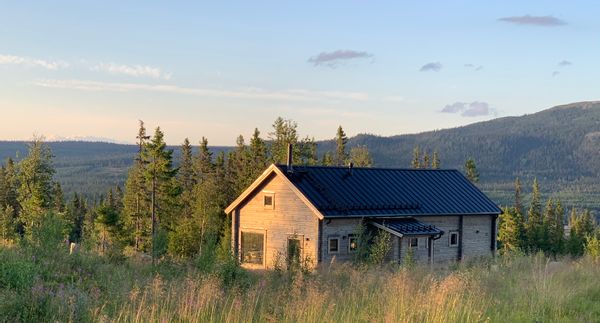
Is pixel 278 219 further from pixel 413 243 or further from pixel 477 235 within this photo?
pixel 477 235

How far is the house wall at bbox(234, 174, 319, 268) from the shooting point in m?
29.9

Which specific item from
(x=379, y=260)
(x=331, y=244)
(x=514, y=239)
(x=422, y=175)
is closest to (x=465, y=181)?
(x=422, y=175)

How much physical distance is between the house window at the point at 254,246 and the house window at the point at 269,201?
5.02 feet

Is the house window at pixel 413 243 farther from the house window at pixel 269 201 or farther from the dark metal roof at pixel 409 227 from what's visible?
the house window at pixel 269 201

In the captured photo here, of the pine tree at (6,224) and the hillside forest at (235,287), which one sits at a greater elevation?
the hillside forest at (235,287)

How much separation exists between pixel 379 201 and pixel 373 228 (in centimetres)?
161

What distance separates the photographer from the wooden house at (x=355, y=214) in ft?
97.7

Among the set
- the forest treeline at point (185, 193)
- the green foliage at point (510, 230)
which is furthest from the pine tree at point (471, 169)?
the green foliage at point (510, 230)

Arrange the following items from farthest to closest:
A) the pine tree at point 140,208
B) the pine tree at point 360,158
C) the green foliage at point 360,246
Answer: the pine tree at point 360,158 → the pine tree at point 140,208 → the green foliage at point 360,246

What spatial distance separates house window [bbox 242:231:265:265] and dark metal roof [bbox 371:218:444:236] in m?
5.97

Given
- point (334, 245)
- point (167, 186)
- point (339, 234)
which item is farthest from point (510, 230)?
point (334, 245)

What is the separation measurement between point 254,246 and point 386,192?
7.28m

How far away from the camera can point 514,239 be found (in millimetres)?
67562

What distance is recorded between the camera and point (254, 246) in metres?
32.9
